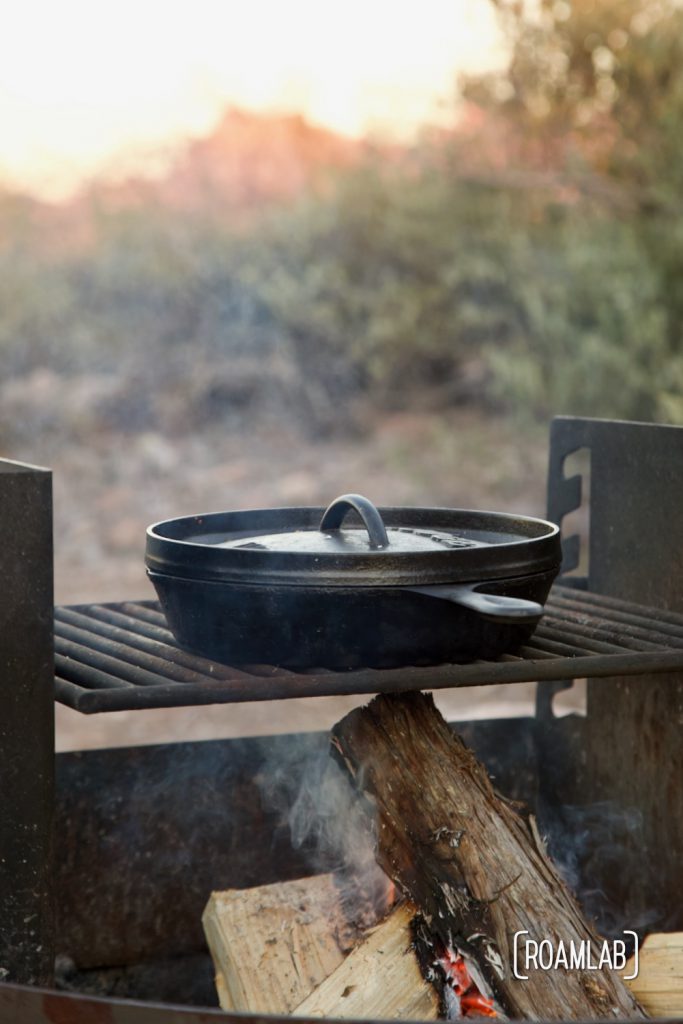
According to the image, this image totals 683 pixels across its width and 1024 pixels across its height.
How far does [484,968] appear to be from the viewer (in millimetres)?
1692

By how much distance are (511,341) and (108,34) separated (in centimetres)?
462

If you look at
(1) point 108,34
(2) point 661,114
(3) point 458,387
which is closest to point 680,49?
(2) point 661,114

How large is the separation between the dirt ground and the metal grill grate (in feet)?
12.1

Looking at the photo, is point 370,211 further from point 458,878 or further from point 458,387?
point 458,878

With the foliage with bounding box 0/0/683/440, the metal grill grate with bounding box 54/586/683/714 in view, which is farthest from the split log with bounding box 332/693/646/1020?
the foliage with bounding box 0/0/683/440

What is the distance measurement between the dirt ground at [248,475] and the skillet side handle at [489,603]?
162 inches

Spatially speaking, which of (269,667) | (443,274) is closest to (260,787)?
(269,667)

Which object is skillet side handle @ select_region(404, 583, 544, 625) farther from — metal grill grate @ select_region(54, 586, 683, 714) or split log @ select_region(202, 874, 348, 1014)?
split log @ select_region(202, 874, 348, 1014)

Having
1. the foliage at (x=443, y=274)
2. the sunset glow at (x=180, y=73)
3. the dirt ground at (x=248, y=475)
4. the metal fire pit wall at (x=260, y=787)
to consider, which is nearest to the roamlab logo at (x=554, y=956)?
the metal fire pit wall at (x=260, y=787)

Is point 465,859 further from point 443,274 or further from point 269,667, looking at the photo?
point 443,274

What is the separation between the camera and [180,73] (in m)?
9.91

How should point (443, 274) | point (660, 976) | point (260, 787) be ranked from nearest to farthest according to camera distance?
point (660, 976) < point (260, 787) < point (443, 274)

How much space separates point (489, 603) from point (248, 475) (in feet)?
19.3

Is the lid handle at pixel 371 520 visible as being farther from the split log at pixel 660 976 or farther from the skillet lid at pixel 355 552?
the split log at pixel 660 976
